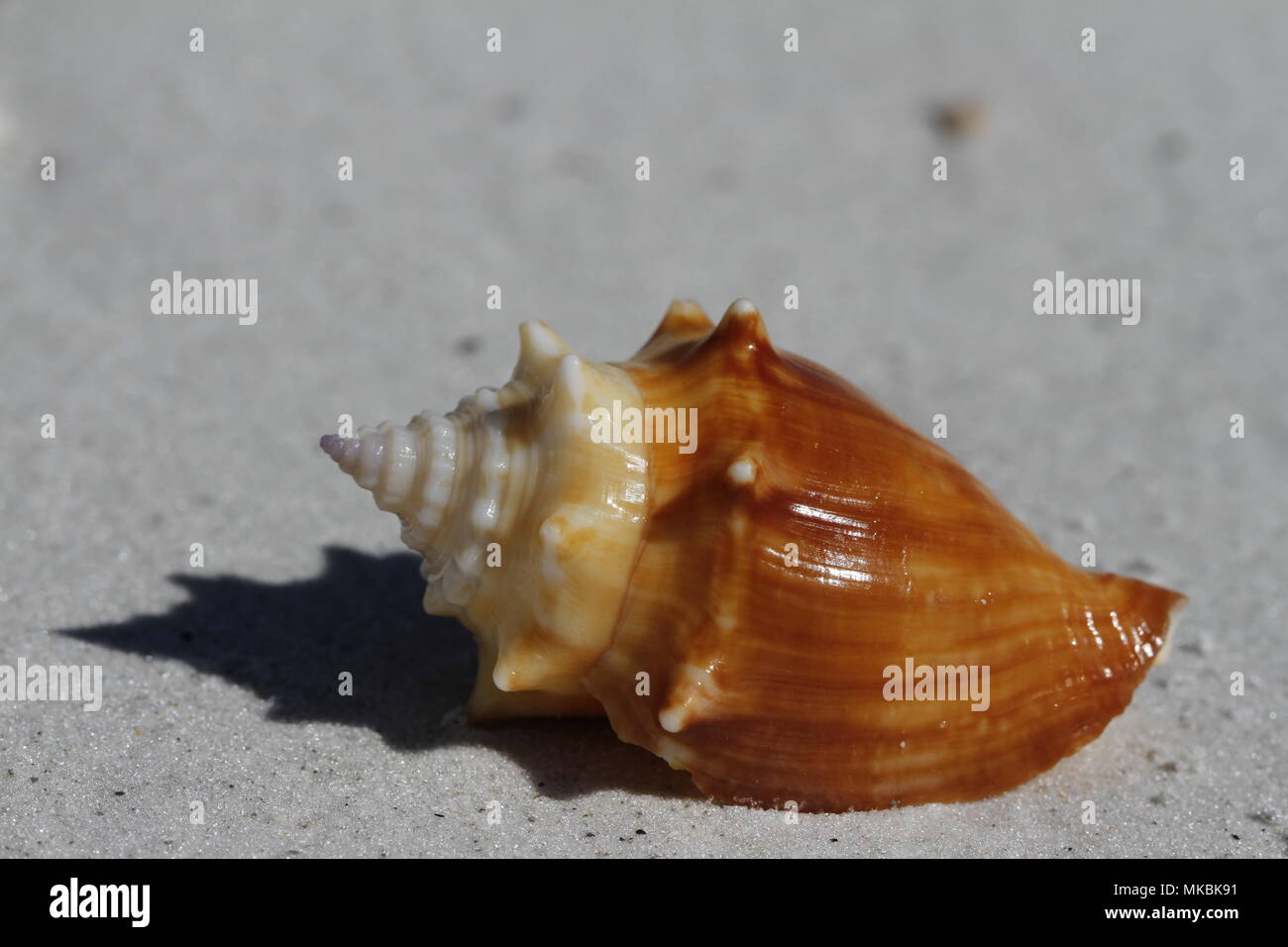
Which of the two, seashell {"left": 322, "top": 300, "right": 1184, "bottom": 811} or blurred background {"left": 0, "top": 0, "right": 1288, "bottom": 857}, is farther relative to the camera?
blurred background {"left": 0, "top": 0, "right": 1288, "bottom": 857}

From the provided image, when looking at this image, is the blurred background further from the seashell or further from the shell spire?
the shell spire

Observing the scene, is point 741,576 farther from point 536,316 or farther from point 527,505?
point 536,316

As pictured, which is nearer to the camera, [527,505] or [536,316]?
[527,505]

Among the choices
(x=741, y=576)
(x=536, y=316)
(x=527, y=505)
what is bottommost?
(x=741, y=576)

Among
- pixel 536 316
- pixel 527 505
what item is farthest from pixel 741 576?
pixel 536 316

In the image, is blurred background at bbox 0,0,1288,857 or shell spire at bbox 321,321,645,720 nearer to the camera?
shell spire at bbox 321,321,645,720

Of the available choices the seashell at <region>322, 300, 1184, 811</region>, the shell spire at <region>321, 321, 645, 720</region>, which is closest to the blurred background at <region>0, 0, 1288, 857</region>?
the seashell at <region>322, 300, 1184, 811</region>
